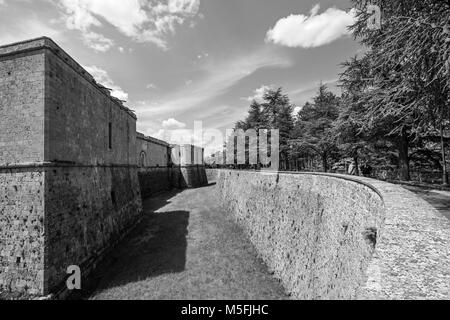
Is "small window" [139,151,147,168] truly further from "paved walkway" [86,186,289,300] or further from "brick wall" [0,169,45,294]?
"brick wall" [0,169,45,294]

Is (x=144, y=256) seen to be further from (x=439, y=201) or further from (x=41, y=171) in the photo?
(x=439, y=201)

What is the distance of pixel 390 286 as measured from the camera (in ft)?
7.78

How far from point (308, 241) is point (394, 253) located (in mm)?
6306

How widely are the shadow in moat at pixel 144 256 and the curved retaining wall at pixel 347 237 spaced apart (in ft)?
16.3

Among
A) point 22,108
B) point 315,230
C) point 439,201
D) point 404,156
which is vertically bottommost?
point 315,230

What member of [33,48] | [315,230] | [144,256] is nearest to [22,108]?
[33,48]

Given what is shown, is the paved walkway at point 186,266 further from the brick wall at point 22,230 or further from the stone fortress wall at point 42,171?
the brick wall at point 22,230

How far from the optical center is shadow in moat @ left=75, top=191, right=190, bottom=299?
34.9ft

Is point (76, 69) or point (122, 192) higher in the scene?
point (76, 69)

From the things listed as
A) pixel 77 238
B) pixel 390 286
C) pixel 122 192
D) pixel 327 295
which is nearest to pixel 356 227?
pixel 327 295

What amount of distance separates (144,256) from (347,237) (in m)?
11.1

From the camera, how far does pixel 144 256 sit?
12820mm

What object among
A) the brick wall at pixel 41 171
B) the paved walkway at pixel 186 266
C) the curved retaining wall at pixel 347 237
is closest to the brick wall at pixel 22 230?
the brick wall at pixel 41 171
